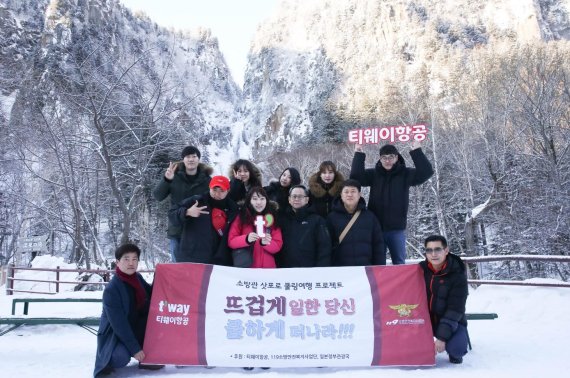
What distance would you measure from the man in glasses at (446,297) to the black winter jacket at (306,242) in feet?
3.45

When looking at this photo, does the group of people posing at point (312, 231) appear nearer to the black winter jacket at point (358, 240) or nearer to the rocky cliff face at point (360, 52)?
the black winter jacket at point (358, 240)

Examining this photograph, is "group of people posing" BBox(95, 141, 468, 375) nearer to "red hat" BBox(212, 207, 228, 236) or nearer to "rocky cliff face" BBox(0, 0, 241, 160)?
"red hat" BBox(212, 207, 228, 236)

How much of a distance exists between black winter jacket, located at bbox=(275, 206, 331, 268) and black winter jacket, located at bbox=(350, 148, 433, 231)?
40.7 inches

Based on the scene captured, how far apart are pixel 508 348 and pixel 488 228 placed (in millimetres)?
17885

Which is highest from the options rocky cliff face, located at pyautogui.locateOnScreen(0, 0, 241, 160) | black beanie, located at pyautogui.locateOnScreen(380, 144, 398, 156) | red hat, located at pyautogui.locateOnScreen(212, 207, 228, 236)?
rocky cliff face, located at pyautogui.locateOnScreen(0, 0, 241, 160)

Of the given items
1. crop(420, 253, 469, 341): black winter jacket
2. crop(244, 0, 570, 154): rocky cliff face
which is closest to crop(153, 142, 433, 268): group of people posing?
crop(420, 253, 469, 341): black winter jacket

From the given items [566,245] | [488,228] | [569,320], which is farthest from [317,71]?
[569,320]

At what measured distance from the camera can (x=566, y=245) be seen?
645 inches

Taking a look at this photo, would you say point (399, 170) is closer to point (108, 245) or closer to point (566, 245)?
point (566, 245)

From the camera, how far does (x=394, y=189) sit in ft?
17.2

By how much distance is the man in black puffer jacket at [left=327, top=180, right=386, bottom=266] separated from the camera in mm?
4570

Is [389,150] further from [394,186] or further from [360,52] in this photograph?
[360,52]

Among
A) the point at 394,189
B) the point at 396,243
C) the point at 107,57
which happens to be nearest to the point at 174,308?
the point at 396,243

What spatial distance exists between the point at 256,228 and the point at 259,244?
224 mm
